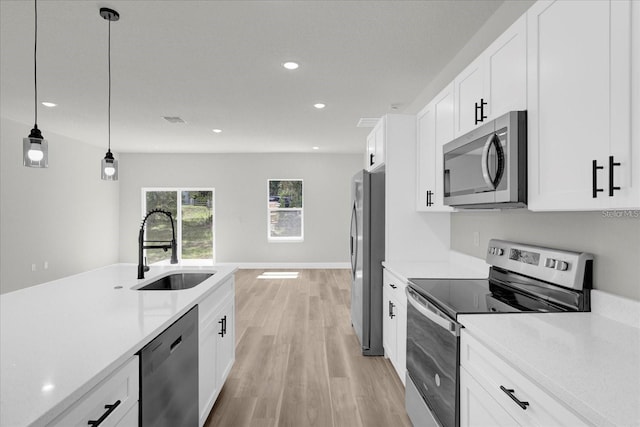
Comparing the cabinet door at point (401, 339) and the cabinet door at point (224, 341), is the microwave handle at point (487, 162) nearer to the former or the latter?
the cabinet door at point (401, 339)

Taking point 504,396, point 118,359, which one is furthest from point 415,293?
point 118,359

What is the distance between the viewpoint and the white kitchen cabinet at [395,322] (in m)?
2.50

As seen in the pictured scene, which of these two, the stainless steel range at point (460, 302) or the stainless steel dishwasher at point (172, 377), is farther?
the stainless steel range at point (460, 302)

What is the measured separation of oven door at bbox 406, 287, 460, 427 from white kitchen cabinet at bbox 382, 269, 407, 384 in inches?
12.3

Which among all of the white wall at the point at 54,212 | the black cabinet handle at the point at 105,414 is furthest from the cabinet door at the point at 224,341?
the white wall at the point at 54,212

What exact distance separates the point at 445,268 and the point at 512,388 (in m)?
1.70

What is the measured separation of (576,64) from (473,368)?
1187 millimetres

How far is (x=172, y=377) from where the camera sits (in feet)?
5.13

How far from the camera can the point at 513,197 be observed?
1.55 meters

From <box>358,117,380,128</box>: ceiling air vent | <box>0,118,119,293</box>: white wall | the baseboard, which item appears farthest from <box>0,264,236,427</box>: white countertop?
the baseboard

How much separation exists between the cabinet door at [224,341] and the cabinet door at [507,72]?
2074 millimetres

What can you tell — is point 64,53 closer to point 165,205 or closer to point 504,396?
point 504,396

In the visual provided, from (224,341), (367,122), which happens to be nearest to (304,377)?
(224,341)

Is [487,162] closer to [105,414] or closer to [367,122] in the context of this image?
[105,414]
